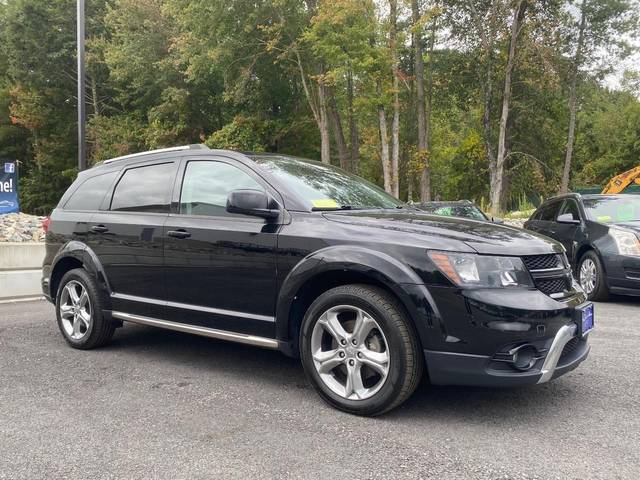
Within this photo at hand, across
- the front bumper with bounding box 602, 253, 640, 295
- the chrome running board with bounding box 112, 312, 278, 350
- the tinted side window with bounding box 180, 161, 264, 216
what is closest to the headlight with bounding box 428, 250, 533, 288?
the chrome running board with bounding box 112, 312, 278, 350

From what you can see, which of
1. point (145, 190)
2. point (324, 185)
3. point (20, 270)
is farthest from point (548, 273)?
point (20, 270)

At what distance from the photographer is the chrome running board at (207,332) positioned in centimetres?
387

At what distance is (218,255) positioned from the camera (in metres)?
4.05

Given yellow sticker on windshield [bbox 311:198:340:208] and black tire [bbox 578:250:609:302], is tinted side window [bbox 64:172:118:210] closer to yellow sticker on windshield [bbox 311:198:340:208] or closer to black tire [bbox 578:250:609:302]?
yellow sticker on windshield [bbox 311:198:340:208]

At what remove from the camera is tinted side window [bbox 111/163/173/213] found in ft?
15.2

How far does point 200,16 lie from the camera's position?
2527cm

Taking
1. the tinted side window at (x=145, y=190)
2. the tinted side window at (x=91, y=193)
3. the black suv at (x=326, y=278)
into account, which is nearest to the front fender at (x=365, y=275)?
the black suv at (x=326, y=278)

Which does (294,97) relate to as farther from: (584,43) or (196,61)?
(584,43)

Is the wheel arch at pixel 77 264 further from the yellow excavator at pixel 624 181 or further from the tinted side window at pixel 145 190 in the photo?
the yellow excavator at pixel 624 181

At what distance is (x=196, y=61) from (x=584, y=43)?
21.3m

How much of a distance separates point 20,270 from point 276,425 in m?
7.67

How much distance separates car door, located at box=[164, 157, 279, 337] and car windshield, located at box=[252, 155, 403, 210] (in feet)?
0.72

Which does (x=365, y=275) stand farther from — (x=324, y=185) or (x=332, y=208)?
(x=324, y=185)

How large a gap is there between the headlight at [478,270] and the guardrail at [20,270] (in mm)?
7467
